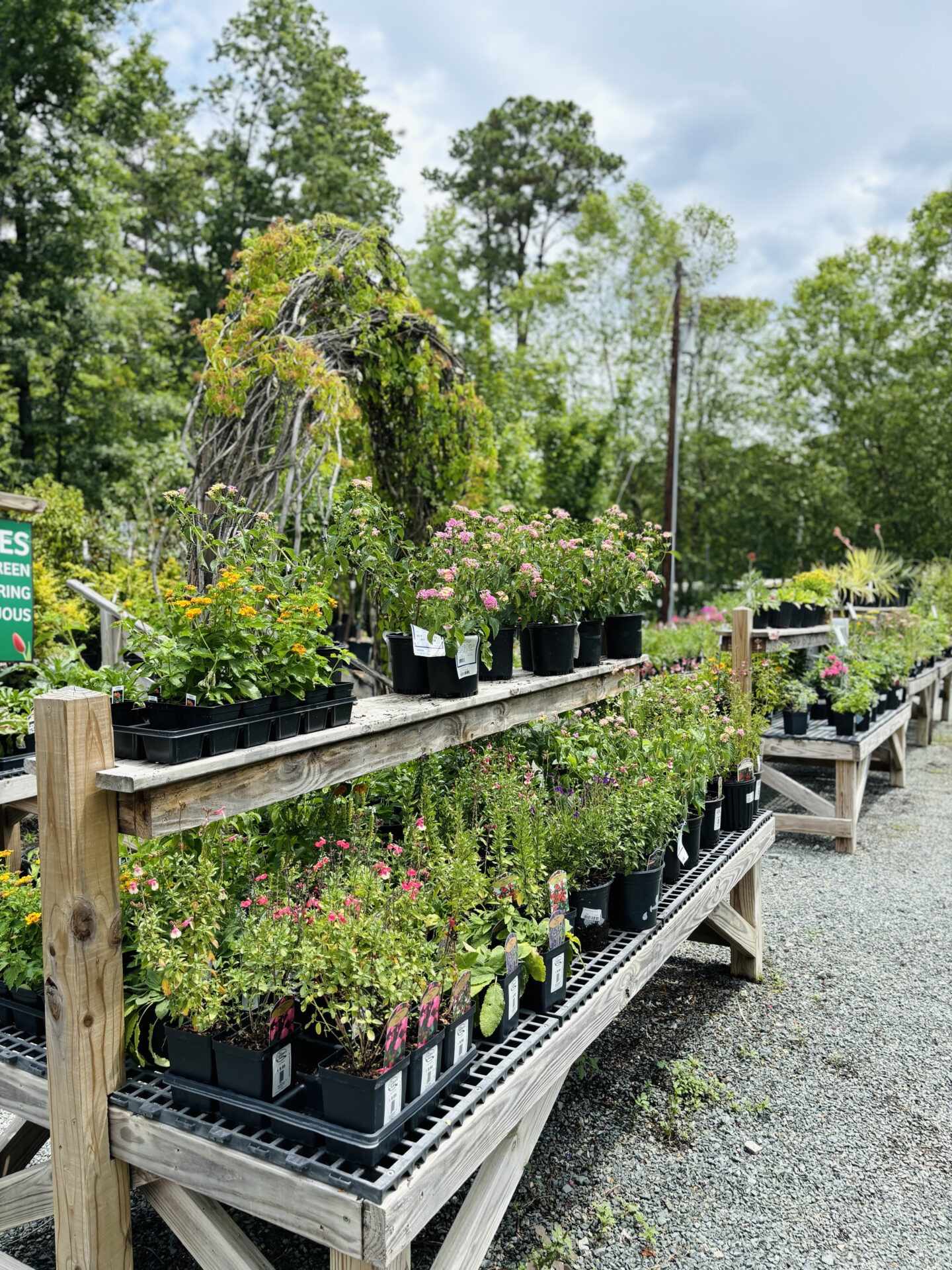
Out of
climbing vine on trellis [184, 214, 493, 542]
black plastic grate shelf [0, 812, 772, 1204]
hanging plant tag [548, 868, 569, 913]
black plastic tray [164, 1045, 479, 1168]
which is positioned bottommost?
black plastic grate shelf [0, 812, 772, 1204]

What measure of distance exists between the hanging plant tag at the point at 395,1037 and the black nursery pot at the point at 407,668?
1.01m

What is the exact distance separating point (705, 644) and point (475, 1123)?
Result: 21.2 feet

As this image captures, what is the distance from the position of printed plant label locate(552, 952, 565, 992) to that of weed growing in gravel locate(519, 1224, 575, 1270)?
0.60 meters

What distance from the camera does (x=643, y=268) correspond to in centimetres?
2017

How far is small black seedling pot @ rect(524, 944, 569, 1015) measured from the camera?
1.98m

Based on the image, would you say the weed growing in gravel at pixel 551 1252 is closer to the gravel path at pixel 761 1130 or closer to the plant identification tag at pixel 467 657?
the gravel path at pixel 761 1130

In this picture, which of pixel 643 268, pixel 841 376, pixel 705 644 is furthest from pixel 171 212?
pixel 705 644

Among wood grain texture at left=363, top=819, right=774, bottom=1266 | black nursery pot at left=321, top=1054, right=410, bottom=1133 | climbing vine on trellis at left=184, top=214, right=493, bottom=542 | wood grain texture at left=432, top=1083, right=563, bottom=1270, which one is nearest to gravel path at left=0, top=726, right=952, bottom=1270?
wood grain texture at left=432, top=1083, right=563, bottom=1270

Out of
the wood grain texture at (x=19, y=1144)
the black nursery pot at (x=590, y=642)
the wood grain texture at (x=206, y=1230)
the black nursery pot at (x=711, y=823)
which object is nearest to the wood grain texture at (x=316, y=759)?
the black nursery pot at (x=590, y=642)

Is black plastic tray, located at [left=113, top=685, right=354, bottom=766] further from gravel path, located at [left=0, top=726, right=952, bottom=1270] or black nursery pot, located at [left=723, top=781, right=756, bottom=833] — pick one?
black nursery pot, located at [left=723, top=781, right=756, bottom=833]

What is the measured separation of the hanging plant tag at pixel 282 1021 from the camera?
156 cm

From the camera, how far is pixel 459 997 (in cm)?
169

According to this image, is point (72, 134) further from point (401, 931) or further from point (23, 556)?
point (401, 931)

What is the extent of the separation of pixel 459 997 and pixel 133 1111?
617 millimetres
